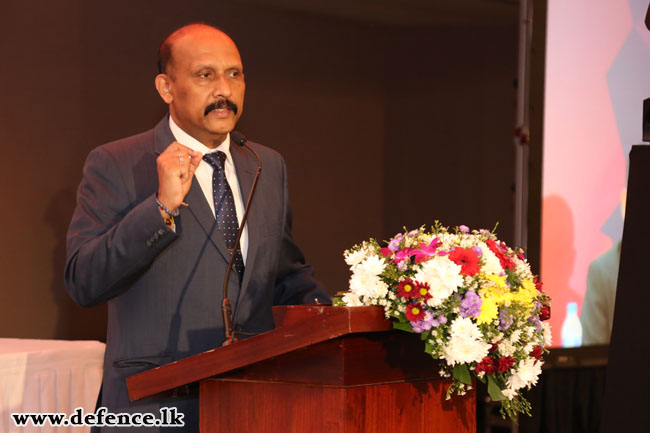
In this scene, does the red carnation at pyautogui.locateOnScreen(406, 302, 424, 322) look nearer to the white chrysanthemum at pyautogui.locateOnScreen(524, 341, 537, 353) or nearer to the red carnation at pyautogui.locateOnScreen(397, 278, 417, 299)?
the red carnation at pyautogui.locateOnScreen(397, 278, 417, 299)

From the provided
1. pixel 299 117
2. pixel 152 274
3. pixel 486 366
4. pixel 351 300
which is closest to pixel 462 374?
pixel 486 366

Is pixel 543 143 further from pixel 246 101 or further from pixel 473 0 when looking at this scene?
pixel 246 101

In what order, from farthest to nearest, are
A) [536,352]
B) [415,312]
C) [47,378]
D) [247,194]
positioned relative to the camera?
[47,378] → [247,194] → [536,352] → [415,312]

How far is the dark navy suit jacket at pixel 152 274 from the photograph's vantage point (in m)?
2.12

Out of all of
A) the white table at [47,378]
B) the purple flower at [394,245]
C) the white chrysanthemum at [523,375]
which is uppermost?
the purple flower at [394,245]

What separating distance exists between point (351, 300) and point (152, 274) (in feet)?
2.87

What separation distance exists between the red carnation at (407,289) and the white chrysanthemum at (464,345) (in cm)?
10

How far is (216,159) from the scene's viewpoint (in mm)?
2461

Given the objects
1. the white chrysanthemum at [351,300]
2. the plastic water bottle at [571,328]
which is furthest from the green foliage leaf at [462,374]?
the plastic water bottle at [571,328]

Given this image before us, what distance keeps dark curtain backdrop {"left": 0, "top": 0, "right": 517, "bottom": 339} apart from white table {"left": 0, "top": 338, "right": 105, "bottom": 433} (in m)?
0.73

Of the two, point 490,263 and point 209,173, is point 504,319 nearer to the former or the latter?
point 490,263

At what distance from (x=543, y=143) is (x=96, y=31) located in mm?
2233

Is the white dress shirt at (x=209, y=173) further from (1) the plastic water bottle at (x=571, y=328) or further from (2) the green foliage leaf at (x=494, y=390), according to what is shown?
(1) the plastic water bottle at (x=571, y=328)

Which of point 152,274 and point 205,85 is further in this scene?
point 205,85
